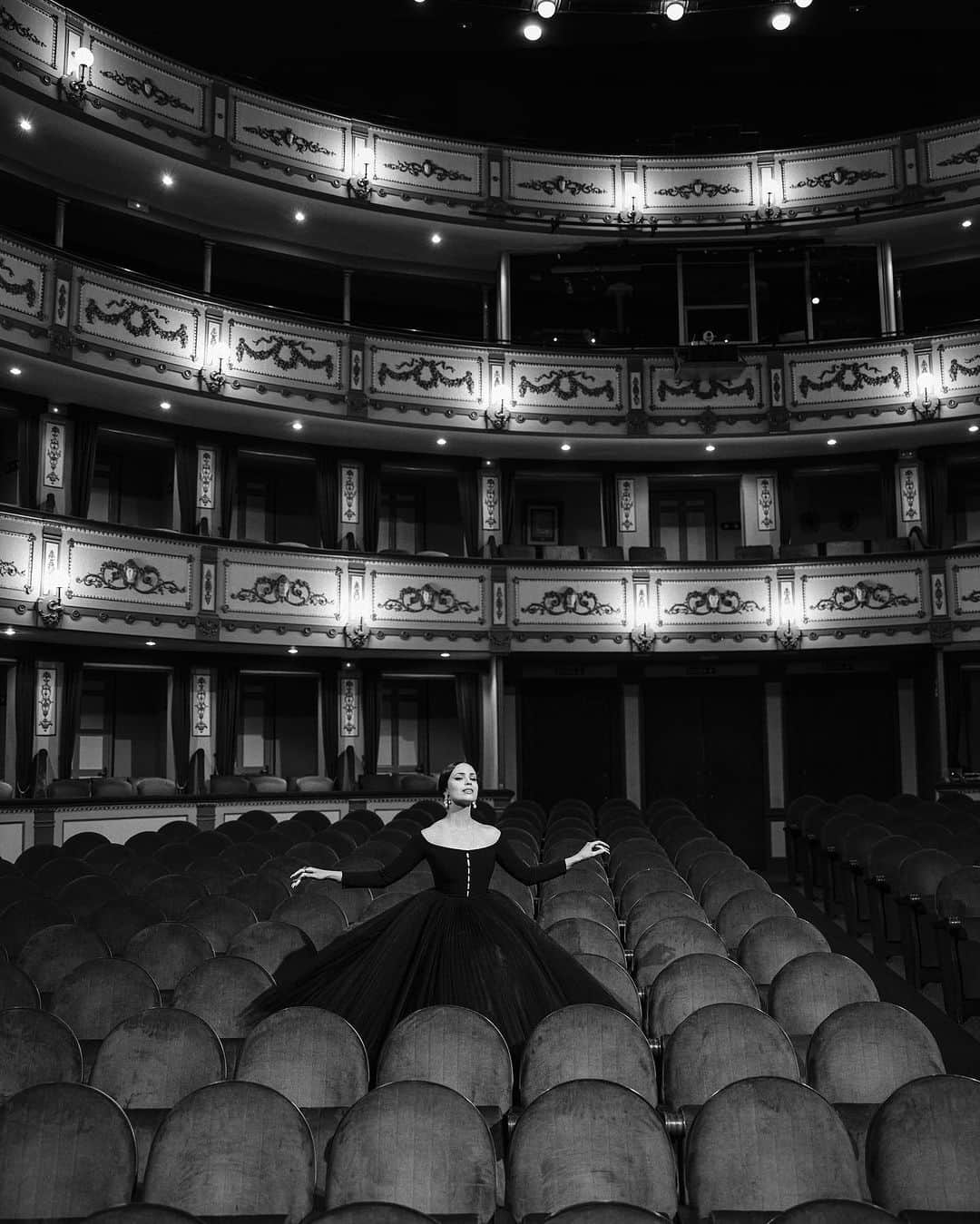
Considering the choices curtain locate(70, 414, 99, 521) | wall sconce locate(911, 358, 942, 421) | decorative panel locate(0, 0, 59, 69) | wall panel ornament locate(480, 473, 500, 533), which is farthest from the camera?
wall panel ornament locate(480, 473, 500, 533)

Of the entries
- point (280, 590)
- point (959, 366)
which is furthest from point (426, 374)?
point (959, 366)

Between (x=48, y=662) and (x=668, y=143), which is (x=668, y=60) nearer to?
(x=668, y=143)

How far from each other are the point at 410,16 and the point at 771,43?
493 cm

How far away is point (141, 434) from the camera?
1381cm

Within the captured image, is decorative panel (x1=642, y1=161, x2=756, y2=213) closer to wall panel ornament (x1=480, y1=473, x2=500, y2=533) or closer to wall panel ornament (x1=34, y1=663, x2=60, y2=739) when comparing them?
wall panel ornament (x1=480, y1=473, x2=500, y2=533)

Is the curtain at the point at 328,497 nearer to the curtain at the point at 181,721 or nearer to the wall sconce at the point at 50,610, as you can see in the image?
the curtain at the point at 181,721

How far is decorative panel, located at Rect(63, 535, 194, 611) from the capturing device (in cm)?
1189

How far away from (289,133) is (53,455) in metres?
4.62

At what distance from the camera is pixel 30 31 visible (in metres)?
11.6

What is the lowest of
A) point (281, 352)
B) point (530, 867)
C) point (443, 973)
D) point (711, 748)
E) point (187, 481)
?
point (443, 973)

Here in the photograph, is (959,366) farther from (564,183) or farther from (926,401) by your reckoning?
(564,183)

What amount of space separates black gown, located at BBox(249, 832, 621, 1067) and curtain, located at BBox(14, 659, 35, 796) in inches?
334

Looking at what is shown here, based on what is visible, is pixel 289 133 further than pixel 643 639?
No

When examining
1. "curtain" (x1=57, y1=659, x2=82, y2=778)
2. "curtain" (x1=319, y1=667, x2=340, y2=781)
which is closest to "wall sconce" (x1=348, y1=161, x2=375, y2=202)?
"curtain" (x1=319, y1=667, x2=340, y2=781)
